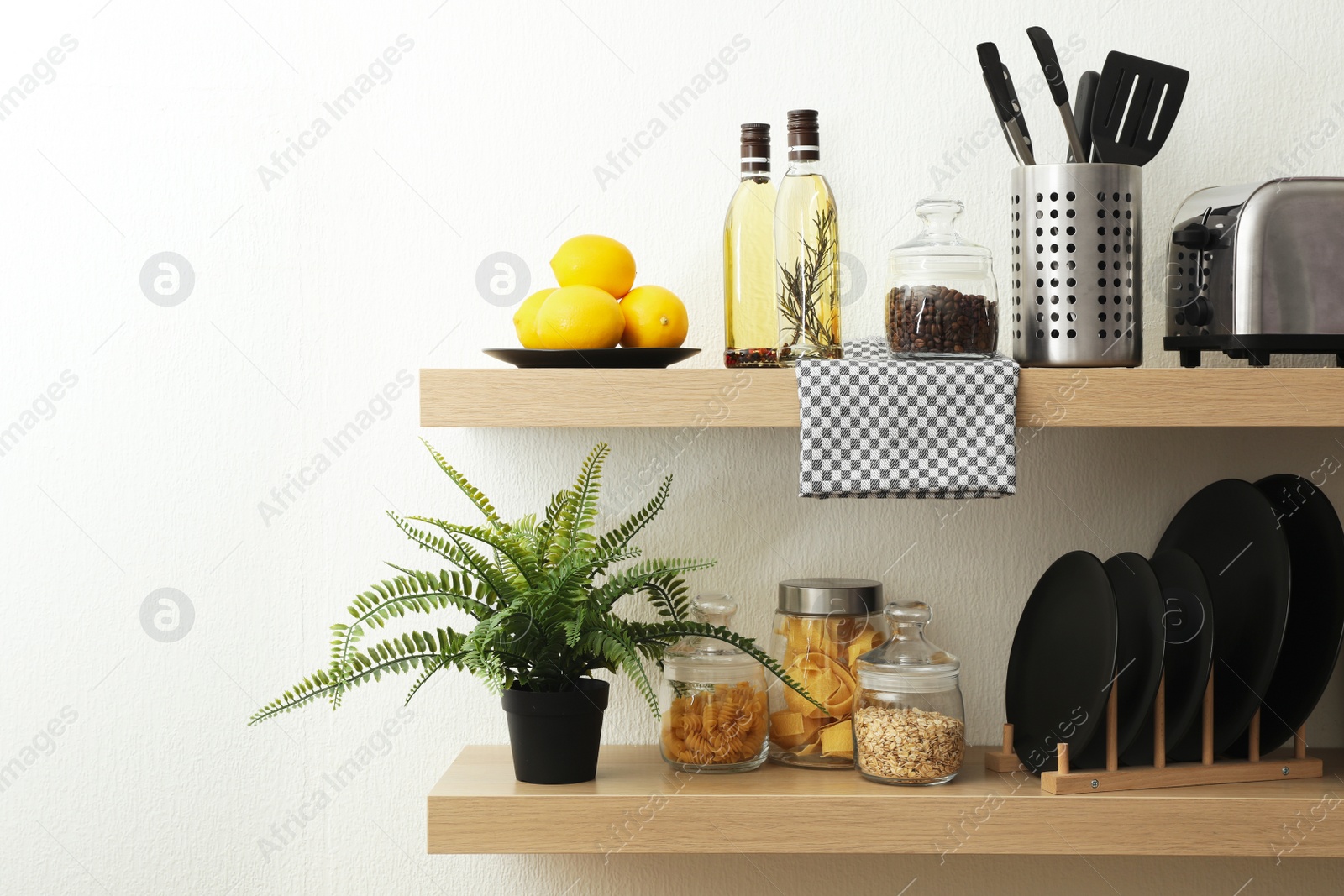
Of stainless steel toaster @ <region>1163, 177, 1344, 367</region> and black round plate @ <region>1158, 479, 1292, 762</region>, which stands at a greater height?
stainless steel toaster @ <region>1163, 177, 1344, 367</region>

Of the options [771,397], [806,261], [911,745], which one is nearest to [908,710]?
[911,745]

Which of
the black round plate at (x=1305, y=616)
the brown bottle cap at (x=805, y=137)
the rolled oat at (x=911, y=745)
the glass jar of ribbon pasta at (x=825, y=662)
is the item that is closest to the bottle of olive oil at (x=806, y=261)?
the brown bottle cap at (x=805, y=137)

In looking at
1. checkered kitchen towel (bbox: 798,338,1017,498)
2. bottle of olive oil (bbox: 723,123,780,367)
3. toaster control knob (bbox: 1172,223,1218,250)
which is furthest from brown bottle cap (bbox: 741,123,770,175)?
toaster control knob (bbox: 1172,223,1218,250)

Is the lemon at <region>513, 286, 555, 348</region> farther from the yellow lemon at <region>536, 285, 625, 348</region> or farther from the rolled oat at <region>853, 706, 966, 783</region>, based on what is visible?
the rolled oat at <region>853, 706, 966, 783</region>

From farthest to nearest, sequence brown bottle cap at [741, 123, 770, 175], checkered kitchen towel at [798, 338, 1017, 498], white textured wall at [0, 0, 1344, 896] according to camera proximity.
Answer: white textured wall at [0, 0, 1344, 896]
brown bottle cap at [741, 123, 770, 175]
checkered kitchen towel at [798, 338, 1017, 498]

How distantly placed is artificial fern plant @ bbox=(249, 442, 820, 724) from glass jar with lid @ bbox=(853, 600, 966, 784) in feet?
0.26

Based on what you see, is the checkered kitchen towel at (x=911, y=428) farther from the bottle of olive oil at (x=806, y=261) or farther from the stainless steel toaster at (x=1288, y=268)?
the stainless steel toaster at (x=1288, y=268)

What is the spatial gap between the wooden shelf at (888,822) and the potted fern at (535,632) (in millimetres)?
59

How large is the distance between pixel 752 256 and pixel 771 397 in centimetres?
17

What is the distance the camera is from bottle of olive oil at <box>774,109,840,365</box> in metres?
1.03

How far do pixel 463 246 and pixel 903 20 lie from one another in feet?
1.69

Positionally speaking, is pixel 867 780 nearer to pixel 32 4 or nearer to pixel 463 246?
pixel 463 246


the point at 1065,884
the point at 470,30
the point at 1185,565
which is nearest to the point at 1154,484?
the point at 1185,565

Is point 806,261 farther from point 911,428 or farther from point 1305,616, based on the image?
point 1305,616
